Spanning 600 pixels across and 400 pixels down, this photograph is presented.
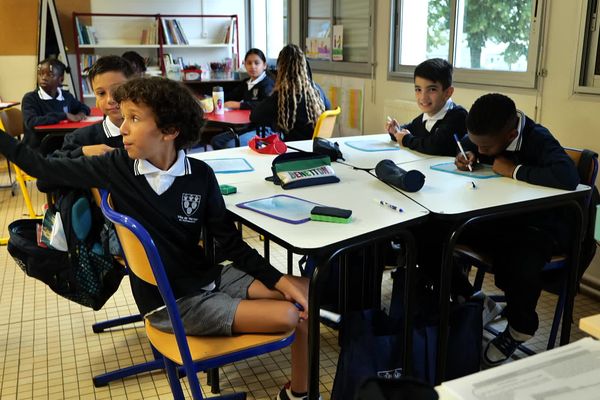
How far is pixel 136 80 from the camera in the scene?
165 cm

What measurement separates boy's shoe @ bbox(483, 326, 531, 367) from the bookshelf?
4.80 metres

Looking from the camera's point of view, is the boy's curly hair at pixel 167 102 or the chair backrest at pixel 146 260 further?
the boy's curly hair at pixel 167 102

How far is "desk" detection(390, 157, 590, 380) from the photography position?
1.67 meters

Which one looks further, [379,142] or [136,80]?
[379,142]

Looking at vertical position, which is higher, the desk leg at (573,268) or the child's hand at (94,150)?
the child's hand at (94,150)

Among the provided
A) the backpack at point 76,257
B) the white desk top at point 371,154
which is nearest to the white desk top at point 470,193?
the white desk top at point 371,154

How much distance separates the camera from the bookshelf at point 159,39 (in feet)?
20.0

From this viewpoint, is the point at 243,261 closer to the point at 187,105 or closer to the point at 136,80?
the point at 187,105

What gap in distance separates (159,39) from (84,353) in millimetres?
4600

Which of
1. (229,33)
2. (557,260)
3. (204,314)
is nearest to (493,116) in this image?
(557,260)

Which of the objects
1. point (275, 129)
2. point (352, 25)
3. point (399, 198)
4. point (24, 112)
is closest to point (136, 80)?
point (399, 198)

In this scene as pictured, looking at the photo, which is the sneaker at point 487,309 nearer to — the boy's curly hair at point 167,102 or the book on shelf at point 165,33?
the boy's curly hair at point 167,102

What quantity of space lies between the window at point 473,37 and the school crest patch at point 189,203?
195cm

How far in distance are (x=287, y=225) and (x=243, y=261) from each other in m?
0.22
